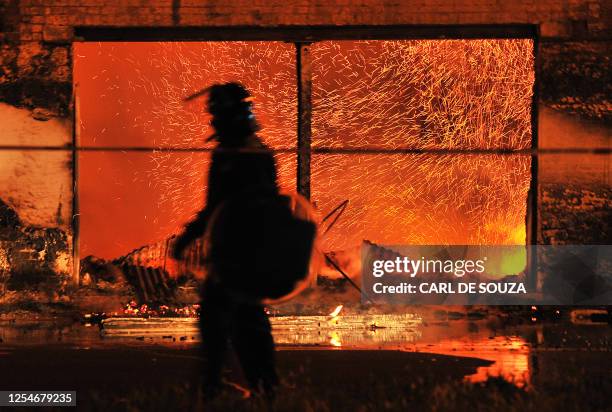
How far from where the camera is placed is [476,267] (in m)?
12.5

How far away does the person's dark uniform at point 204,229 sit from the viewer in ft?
21.5

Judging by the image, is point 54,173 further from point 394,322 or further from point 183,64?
point 394,322

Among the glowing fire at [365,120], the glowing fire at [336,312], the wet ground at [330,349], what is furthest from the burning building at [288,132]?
the wet ground at [330,349]

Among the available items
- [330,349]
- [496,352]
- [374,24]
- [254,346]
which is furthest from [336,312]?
[254,346]

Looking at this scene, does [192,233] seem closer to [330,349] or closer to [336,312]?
[330,349]

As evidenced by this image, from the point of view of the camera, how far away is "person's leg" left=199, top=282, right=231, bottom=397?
6527 mm

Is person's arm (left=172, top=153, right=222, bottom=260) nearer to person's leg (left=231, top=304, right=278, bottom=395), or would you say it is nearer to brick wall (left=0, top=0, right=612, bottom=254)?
person's leg (left=231, top=304, right=278, bottom=395)

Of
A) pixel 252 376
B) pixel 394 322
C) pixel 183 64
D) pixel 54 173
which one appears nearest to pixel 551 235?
pixel 394 322

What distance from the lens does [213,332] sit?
21.5 ft

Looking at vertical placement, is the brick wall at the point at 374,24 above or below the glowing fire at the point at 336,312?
above

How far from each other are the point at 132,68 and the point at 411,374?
566cm

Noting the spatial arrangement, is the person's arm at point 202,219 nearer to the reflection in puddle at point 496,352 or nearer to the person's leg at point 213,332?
the person's leg at point 213,332

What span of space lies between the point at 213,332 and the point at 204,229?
0.59 metres

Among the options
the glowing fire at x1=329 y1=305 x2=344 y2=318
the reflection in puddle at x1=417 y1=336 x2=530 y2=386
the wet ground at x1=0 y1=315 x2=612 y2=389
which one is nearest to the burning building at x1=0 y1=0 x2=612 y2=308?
the glowing fire at x1=329 y1=305 x2=344 y2=318
